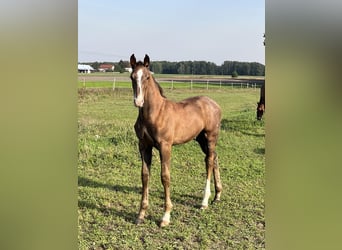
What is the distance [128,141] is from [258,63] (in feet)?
3.02

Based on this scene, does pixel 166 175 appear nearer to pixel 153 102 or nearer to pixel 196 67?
pixel 153 102

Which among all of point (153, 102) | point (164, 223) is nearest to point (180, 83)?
point (153, 102)

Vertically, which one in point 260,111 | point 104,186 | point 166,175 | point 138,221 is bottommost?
point 138,221

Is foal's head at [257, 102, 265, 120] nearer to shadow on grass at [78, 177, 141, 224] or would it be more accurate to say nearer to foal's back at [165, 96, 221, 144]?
foal's back at [165, 96, 221, 144]

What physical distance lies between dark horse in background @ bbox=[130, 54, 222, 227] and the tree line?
3.5 inches

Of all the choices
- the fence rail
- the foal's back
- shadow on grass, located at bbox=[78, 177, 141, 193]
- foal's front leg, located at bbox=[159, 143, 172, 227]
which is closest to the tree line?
the fence rail

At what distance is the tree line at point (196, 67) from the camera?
139 centimetres

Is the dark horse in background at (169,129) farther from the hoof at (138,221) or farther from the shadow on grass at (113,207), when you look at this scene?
the shadow on grass at (113,207)

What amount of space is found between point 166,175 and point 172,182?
0.14 m

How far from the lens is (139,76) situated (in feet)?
4.53
